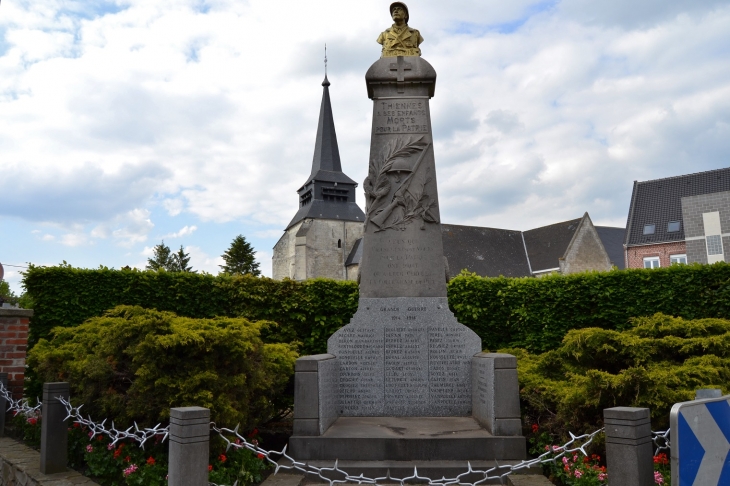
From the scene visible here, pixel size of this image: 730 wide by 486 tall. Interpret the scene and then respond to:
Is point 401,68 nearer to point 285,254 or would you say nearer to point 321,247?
point 321,247

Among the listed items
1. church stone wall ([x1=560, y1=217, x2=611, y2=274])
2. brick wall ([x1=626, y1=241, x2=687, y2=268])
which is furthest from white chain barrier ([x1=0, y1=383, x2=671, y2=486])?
church stone wall ([x1=560, y1=217, x2=611, y2=274])

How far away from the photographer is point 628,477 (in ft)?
10.0

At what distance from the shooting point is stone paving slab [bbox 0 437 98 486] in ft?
14.7

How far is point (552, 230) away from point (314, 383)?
37.4 meters

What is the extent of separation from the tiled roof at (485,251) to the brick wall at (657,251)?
23.3ft

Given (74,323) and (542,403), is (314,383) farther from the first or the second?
(74,323)

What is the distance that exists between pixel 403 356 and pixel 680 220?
97.6 feet

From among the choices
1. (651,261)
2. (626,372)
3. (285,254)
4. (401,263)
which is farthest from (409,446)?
(285,254)

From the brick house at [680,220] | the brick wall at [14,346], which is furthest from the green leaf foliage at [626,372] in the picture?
the brick house at [680,220]

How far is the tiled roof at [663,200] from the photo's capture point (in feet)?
97.7

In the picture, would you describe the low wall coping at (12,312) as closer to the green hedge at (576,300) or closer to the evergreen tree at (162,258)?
the green hedge at (576,300)

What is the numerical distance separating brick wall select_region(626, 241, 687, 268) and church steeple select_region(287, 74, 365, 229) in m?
24.7

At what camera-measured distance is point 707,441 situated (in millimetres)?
2006

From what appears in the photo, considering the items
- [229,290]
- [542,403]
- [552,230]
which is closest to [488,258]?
[552,230]
